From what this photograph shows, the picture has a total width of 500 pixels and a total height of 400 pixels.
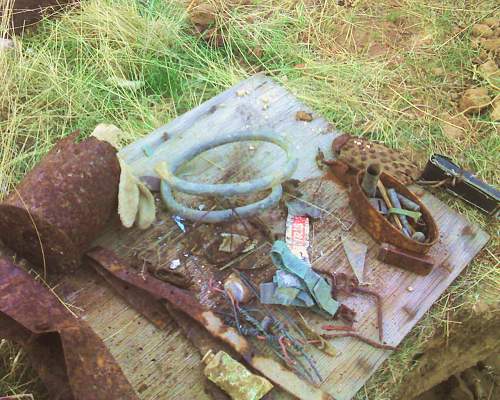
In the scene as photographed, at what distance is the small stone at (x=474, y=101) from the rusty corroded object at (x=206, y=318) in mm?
2487

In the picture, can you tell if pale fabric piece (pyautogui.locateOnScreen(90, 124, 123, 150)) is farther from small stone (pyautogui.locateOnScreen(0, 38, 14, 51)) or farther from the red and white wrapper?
small stone (pyautogui.locateOnScreen(0, 38, 14, 51))

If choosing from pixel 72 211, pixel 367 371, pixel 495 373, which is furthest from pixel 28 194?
pixel 495 373

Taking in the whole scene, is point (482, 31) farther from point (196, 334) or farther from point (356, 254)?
point (196, 334)

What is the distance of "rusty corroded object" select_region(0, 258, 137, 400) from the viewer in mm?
1823

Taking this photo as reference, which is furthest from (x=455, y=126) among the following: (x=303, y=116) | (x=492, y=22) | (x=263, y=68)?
(x=263, y=68)

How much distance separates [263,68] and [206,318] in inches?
92.6

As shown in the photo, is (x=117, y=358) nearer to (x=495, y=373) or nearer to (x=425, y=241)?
(x=425, y=241)

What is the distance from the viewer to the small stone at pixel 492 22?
14.3 feet

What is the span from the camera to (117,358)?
7.47 feet

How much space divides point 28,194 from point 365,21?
10.9ft

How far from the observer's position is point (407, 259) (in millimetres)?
2596

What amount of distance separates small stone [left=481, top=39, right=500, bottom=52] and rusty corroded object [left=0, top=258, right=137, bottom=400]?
377cm

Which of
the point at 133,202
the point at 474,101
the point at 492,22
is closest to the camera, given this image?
the point at 133,202

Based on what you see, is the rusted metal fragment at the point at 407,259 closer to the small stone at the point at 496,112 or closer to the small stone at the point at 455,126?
the small stone at the point at 455,126
